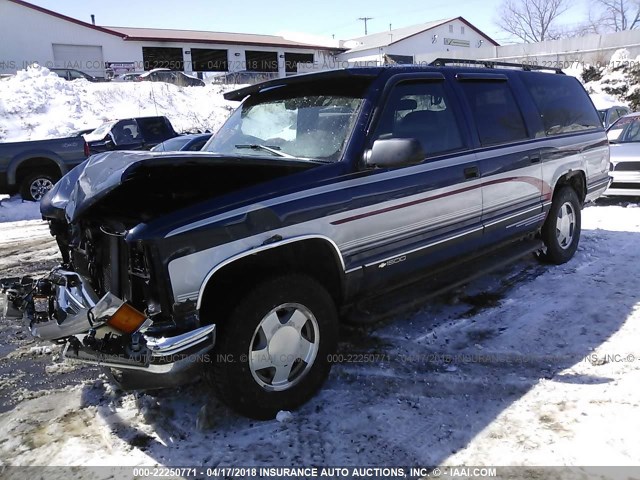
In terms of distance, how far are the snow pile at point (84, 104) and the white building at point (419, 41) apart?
28.8m

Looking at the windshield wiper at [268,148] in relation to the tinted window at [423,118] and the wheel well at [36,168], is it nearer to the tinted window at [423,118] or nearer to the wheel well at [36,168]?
the tinted window at [423,118]

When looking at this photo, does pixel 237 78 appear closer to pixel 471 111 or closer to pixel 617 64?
pixel 617 64

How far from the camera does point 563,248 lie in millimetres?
5844

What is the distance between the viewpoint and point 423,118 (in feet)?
13.0

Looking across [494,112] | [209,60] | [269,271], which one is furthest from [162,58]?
[269,271]

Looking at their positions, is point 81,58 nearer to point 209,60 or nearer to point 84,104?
point 209,60

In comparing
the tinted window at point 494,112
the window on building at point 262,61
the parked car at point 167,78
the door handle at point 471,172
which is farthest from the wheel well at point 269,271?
the window on building at point 262,61

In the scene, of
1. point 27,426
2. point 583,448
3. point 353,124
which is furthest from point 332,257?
point 27,426

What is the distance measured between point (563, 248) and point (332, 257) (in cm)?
359

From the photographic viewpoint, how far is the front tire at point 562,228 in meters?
5.61

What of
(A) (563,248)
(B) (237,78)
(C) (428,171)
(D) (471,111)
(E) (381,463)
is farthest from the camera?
(B) (237,78)

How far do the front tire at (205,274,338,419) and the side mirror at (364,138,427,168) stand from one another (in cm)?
85

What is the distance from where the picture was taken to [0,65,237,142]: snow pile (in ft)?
63.6

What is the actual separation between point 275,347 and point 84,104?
22.1 m
